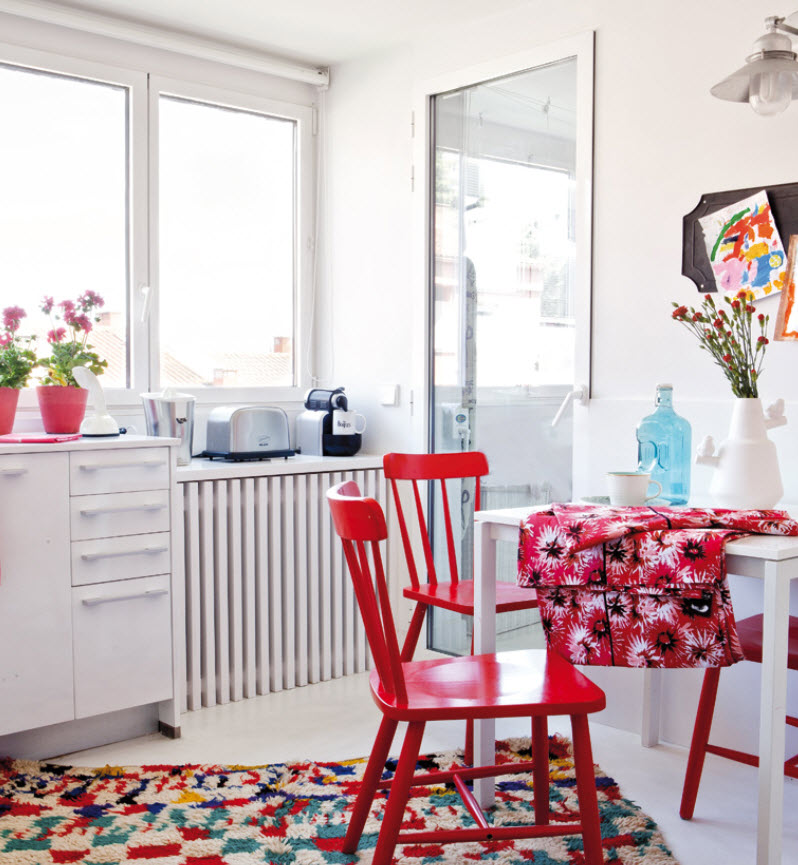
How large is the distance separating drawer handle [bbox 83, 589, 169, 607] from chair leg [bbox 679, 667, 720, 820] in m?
1.53

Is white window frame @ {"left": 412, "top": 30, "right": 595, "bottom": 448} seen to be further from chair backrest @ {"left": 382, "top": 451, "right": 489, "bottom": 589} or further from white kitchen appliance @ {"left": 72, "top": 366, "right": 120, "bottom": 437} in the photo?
white kitchen appliance @ {"left": 72, "top": 366, "right": 120, "bottom": 437}

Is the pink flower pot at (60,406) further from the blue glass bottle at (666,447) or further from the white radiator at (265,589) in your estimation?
the blue glass bottle at (666,447)

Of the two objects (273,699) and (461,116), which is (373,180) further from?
(273,699)

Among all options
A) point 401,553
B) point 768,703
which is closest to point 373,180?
point 401,553

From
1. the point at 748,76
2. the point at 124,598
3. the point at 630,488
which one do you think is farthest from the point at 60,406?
the point at 748,76

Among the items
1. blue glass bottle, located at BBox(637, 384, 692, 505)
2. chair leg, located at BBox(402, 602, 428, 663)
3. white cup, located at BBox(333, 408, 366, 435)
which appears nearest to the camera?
blue glass bottle, located at BBox(637, 384, 692, 505)

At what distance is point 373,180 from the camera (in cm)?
376

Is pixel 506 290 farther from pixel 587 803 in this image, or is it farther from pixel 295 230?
pixel 587 803

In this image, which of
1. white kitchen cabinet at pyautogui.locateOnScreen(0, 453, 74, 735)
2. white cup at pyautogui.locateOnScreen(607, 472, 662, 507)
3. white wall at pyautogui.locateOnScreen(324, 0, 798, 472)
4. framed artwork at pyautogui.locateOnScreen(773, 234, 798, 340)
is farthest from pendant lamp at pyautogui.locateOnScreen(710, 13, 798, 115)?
white kitchen cabinet at pyautogui.locateOnScreen(0, 453, 74, 735)

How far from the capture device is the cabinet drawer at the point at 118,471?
8.92 feet

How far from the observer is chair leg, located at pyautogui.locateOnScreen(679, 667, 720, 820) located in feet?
7.52

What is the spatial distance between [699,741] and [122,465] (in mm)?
1685

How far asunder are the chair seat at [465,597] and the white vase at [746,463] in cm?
Result: 54

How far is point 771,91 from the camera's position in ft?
7.57
